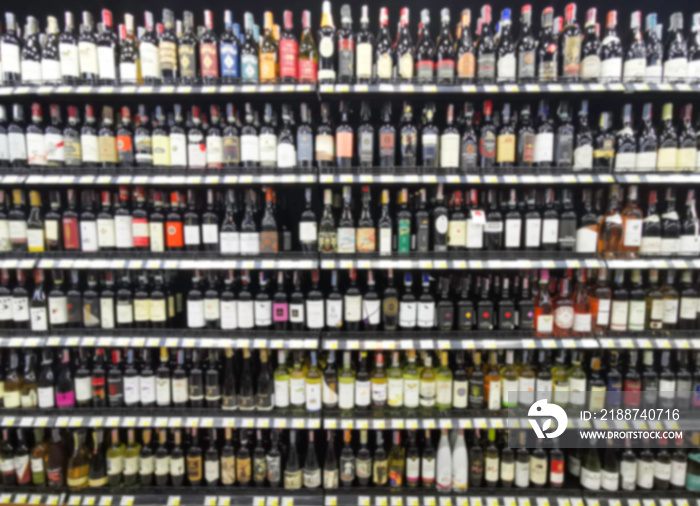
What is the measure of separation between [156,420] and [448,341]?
1.98 meters

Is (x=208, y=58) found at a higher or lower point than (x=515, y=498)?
higher

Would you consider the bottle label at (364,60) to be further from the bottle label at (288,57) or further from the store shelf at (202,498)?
the store shelf at (202,498)

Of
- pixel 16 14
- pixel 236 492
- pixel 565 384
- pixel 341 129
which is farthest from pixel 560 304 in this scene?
pixel 16 14

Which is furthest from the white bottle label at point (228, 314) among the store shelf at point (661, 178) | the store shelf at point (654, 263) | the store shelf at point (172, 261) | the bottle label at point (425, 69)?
the store shelf at point (661, 178)

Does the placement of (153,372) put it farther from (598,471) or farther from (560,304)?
(598,471)

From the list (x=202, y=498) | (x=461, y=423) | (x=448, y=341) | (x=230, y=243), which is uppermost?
(x=230, y=243)

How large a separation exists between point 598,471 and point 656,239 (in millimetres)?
1566

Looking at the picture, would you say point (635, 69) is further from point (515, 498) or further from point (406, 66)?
point (515, 498)

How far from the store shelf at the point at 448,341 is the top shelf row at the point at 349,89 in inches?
60.7

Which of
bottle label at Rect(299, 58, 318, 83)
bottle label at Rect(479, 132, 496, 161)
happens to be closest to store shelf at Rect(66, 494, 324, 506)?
bottle label at Rect(479, 132, 496, 161)

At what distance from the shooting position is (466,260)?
2555 mm

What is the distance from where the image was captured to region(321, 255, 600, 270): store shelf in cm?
248

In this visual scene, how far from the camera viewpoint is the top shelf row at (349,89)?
243 centimetres

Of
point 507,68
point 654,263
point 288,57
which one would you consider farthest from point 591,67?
point 288,57
